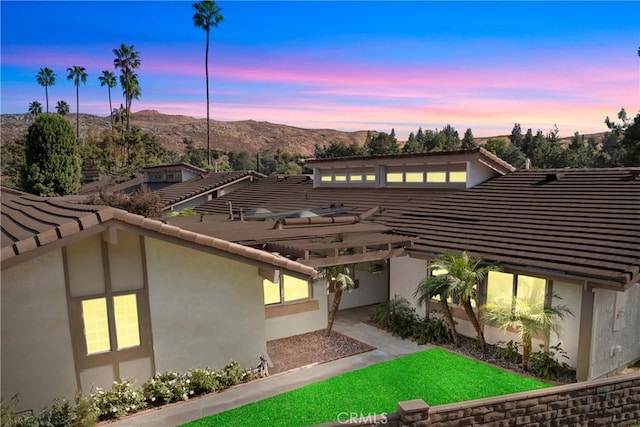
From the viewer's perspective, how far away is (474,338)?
11.7 m

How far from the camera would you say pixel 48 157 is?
31484 mm

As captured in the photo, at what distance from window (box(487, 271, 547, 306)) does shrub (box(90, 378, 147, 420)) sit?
898cm

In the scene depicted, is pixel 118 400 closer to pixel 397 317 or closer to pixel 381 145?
pixel 397 317

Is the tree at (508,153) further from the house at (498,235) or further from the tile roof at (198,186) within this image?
the house at (498,235)

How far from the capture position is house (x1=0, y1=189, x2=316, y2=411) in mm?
7121

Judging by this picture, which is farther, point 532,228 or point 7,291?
point 532,228

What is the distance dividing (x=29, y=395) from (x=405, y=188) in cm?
1553

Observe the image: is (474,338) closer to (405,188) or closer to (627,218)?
(627,218)

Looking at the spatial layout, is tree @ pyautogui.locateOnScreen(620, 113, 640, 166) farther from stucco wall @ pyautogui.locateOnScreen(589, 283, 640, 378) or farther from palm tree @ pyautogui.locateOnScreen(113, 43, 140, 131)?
palm tree @ pyautogui.locateOnScreen(113, 43, 140, 131)

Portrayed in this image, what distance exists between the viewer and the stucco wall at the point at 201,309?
831 cm

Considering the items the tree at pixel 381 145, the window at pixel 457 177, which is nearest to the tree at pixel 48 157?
the window at pixel 457 177

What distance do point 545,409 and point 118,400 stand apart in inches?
306

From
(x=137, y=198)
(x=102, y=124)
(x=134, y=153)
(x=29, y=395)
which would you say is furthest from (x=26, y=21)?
(x=102, y=124)

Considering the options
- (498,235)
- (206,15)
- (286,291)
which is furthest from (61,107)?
(498,235)
